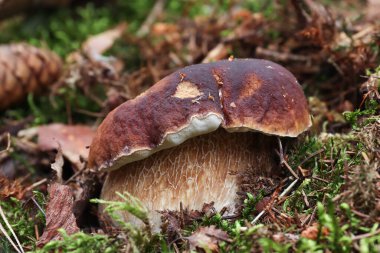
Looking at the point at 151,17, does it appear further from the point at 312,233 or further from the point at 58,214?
the point at 312,233

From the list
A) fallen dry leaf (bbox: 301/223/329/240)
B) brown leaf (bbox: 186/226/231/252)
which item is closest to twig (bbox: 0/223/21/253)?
brown leaf (bbox: 186/226/231/252)

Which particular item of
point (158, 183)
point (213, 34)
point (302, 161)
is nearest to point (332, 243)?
point (302, 161)

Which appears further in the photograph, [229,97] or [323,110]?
[323,110]

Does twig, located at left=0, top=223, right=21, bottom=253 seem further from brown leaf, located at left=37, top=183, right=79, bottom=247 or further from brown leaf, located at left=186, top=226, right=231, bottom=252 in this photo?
brown leaf, located at left=186, top=226, right=231, bottom=252

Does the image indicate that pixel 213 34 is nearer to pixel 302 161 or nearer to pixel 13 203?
pixel 302 161

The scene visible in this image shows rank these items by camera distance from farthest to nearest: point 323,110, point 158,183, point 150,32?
1. point 150,32
2. point 323,110
3. point 158,183

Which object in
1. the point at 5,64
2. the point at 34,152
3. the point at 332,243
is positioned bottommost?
the point at 34,152
